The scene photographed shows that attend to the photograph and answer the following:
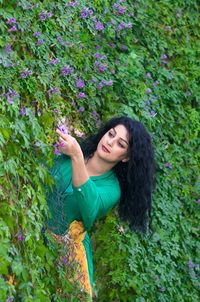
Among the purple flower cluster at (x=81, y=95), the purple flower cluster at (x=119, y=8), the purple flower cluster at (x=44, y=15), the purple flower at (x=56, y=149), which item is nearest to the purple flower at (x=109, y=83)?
the purple flower cluster at (x=81, y=95)

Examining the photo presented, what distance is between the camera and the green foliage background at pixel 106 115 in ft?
12.1

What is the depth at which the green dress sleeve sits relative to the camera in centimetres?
376

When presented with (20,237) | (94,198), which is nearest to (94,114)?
(94,198)

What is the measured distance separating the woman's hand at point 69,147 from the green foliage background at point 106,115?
8 centimetres

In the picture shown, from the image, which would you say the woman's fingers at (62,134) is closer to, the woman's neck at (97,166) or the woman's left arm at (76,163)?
the woman's left arm at (76,163)

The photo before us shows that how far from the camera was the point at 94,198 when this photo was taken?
3809 mm

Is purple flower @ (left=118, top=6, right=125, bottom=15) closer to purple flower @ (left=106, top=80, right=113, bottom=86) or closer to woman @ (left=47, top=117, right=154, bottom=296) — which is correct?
purple flower @ (left=106, top=80, right=113, bottom=86)

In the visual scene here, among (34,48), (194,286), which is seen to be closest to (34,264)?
(34,48)

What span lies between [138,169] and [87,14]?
150cm

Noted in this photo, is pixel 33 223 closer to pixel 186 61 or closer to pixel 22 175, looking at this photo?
pixel 22 175

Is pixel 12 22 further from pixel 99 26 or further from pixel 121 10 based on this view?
pixel 121 10

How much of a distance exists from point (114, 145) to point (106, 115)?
4.65 feet

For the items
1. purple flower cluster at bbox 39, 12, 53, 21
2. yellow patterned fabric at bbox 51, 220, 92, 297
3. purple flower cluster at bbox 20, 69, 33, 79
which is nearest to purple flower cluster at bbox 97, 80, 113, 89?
purple flower cluster at bbox 39, 12, 53, 21

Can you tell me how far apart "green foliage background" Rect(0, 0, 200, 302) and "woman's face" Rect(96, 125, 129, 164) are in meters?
0.28
